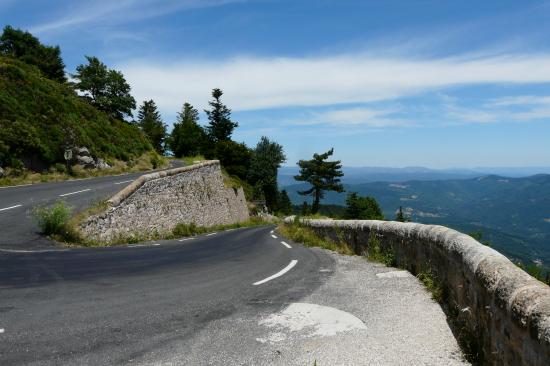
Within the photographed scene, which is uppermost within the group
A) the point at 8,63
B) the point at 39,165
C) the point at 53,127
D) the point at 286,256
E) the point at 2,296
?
the point at 8,63

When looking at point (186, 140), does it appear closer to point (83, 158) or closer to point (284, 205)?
point (284, 205)

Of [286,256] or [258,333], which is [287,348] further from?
[286,256]

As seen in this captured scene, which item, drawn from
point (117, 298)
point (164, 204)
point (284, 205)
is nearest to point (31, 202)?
point (164, 204)

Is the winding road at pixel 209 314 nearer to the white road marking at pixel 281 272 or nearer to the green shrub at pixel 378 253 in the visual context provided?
the white road marking at pixel 281 272

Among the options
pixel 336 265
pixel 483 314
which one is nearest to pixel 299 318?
pixel 483 314

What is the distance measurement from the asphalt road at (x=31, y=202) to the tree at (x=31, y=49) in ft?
129

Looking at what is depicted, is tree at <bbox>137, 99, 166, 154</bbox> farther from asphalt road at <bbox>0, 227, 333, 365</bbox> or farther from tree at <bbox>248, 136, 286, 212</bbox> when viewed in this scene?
asphalt road at <bbox>0, 227, 333, 365</bbox>

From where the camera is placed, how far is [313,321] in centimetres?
593

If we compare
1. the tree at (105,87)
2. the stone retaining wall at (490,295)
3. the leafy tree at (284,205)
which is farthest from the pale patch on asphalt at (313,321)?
the leafy tree at (284,205)

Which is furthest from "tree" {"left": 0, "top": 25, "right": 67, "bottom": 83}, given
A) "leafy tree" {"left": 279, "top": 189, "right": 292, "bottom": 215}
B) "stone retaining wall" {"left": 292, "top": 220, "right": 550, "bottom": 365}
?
"stone retaining wall" {"left": 292, "top": 220, "right": 550, "bottom": 365}

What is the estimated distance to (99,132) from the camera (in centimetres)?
3538

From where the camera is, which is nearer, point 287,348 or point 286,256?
point 287,348

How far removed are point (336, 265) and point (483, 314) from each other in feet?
20.6

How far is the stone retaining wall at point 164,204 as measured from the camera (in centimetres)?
1694
